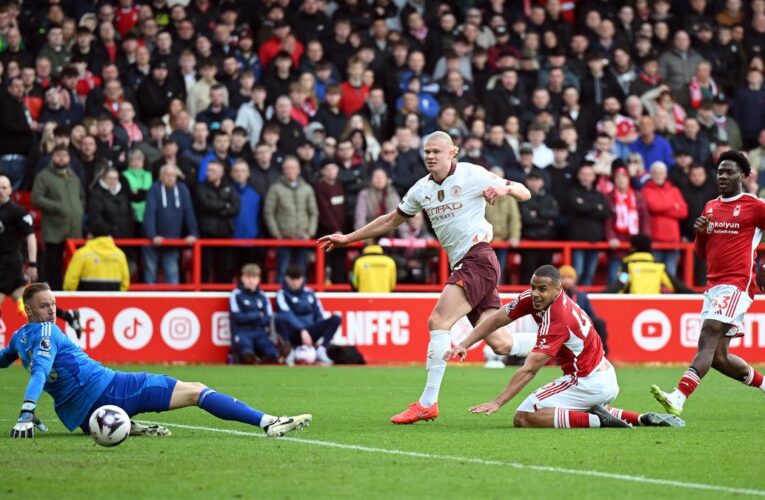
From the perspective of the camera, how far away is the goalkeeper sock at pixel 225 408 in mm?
9594

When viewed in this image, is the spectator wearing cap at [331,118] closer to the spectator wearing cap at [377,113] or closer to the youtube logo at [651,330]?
the spectator wearing cap at [377,113]

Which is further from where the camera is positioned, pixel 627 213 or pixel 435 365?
pixel 627 213

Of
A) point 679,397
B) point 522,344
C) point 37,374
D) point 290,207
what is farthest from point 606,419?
point 290,207

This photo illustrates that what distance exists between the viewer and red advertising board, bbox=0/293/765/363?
19.2 meters

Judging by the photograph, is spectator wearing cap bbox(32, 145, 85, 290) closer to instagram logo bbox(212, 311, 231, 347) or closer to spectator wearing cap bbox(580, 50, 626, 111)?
instagram logo bbox(212, 311, 231, 347)

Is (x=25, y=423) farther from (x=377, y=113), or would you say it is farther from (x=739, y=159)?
(x=377, y=113)

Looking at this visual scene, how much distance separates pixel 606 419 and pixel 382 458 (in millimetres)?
2740

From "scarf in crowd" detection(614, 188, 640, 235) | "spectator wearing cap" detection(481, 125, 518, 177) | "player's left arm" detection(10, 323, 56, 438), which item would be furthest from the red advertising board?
"player's left arm" detection(10, 323, 56, 438)

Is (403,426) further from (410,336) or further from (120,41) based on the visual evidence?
(120,41)

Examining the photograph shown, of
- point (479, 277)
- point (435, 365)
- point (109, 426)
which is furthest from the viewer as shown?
point (479, 277)

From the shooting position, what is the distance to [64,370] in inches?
389

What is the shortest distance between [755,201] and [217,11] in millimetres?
13491

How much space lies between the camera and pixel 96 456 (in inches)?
356

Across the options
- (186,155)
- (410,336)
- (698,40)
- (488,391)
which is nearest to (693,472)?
(488,391)
